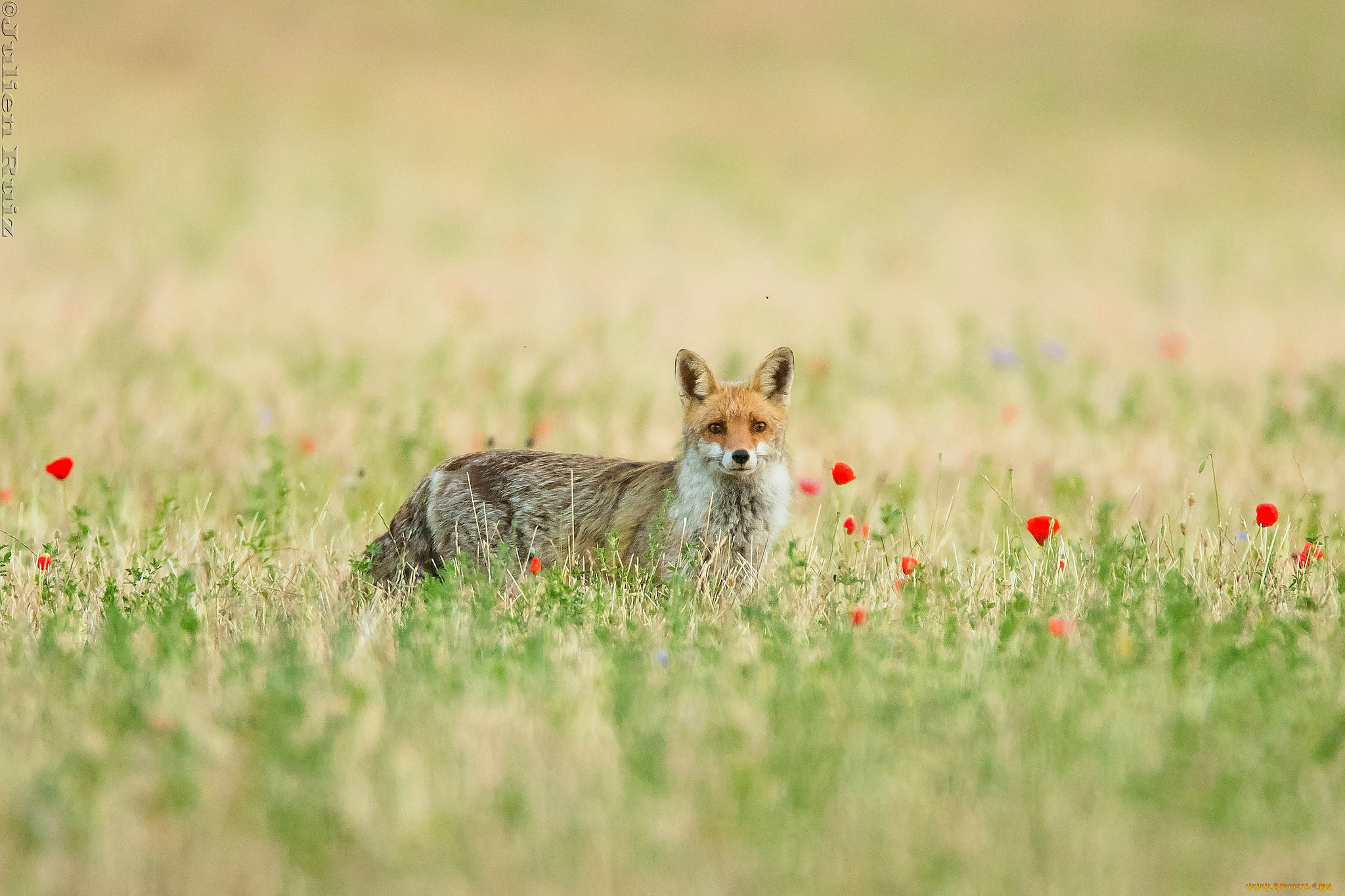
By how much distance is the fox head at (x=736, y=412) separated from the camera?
6.45 m

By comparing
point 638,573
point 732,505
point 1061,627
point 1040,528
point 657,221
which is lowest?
point 1061,627

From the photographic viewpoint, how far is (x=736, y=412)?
6656mm

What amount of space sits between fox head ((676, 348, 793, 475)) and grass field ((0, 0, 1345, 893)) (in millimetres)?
625

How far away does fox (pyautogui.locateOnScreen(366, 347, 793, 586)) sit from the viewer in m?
6.61

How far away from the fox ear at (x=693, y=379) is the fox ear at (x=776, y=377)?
234 mm

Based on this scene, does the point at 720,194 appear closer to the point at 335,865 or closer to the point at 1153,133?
the point at 1153,133

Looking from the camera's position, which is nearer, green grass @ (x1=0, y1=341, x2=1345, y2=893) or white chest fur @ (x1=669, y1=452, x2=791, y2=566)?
green grass @ (x1=0, y1=341, x2=1345, y2=893)

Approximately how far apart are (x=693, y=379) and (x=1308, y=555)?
Answer: 3.16 meters

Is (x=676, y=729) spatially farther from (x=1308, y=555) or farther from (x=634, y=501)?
(x=1308, y=555)

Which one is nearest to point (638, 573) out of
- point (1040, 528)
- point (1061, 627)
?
point (1040, 528)

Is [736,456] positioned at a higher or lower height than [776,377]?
lower

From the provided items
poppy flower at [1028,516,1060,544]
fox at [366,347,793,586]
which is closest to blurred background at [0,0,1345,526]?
fox at [366,347,793,586]

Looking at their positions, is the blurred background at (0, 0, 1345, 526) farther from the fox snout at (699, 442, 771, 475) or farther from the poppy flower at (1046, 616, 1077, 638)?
the poppy flower at (1046, 616, 1077, 638)

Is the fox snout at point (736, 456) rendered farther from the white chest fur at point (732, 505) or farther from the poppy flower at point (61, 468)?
the poppy flower at point (61, 468)
